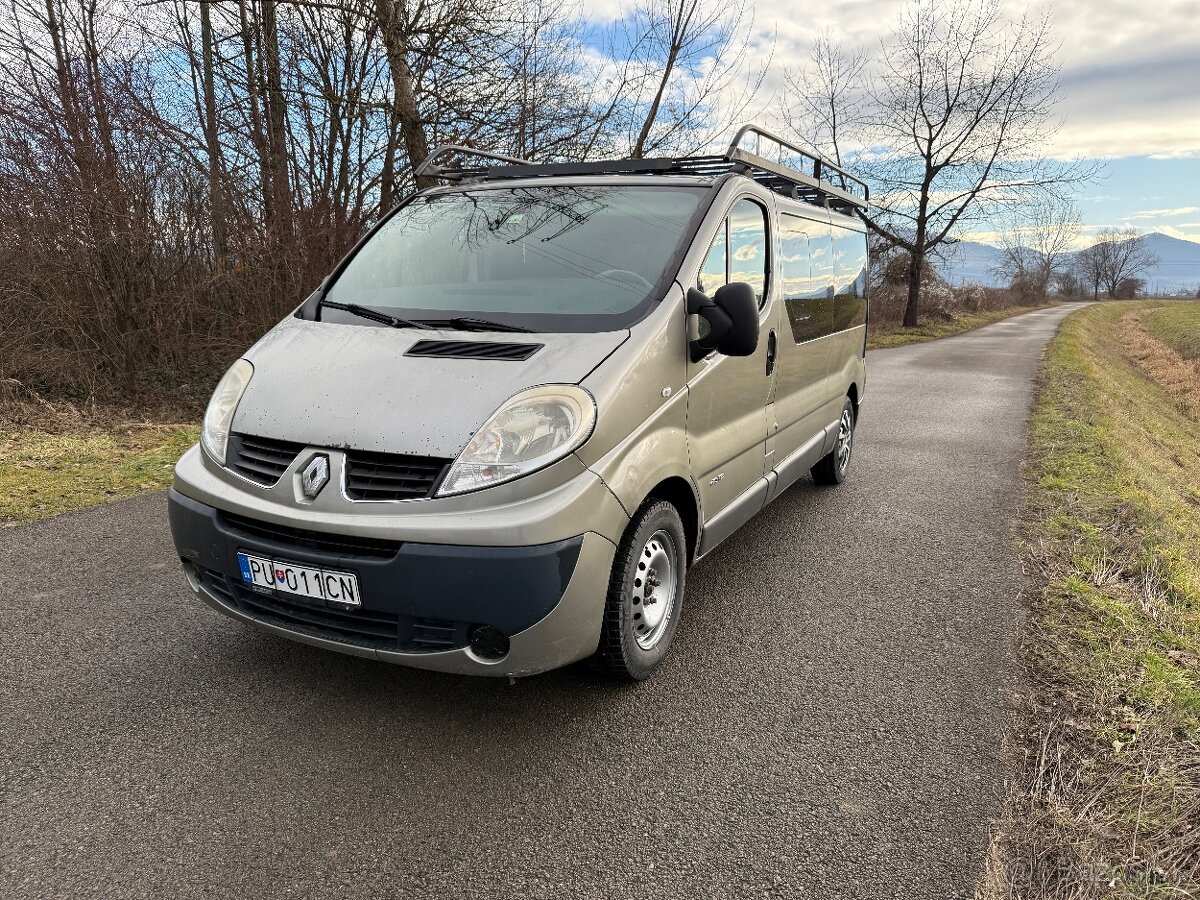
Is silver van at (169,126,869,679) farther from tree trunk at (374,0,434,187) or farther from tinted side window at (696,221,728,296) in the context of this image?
tree trunk at (374,0,434,187)

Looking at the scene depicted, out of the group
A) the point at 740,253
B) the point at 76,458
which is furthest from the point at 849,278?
the point at 76,458

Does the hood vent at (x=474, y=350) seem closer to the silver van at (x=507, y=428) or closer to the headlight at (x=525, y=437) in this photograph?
the silver van at (x=507, y=428)

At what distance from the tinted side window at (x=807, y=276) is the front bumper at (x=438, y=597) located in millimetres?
2349

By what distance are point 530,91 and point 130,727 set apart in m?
10.5

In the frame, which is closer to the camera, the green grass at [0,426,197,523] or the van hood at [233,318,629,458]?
the van hood at [233,318,629,458]

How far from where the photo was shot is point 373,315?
3.20 m

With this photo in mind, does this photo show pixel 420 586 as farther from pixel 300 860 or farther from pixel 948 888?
pixel 948 888

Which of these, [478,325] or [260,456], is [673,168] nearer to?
[478,325]

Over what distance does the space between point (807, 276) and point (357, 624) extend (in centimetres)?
333

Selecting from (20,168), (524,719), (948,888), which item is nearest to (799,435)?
(524,719)

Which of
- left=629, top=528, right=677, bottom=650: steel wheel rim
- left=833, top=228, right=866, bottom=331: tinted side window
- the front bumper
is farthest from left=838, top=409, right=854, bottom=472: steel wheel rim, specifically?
the front bumper

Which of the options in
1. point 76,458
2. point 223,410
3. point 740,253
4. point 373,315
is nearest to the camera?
point 223,410

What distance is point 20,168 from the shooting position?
7332 millimetres

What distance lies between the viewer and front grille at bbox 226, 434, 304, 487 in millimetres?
2590
